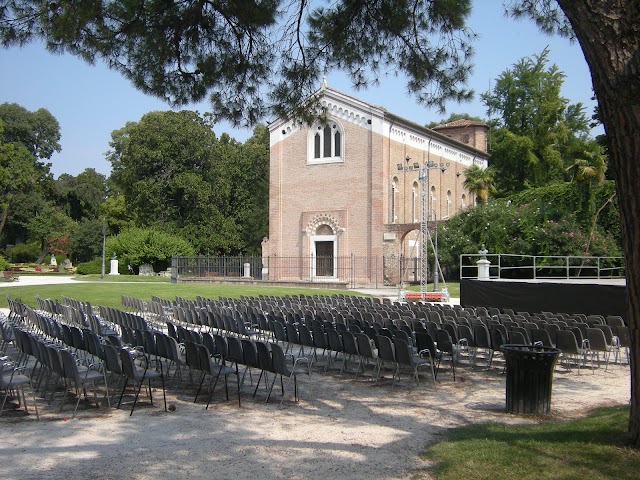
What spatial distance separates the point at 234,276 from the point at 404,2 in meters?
30.9

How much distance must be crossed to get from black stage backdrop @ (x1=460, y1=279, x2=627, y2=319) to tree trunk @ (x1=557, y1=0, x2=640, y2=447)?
1333 centimetres

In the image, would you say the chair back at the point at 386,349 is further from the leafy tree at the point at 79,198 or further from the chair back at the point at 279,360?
the leafy tree at the point at 79,198

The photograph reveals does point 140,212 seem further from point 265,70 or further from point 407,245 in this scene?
point 265,70

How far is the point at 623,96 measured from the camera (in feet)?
17.2

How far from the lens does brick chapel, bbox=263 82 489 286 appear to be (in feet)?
128

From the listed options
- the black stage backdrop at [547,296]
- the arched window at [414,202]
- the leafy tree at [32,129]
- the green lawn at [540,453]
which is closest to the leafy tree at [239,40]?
the green lawn at [540,453]

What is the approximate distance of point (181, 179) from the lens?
164 feet

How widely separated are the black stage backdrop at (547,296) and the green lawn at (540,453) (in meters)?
12.3

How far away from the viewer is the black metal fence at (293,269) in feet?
127

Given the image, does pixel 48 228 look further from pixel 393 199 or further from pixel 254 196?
pixel 393 199

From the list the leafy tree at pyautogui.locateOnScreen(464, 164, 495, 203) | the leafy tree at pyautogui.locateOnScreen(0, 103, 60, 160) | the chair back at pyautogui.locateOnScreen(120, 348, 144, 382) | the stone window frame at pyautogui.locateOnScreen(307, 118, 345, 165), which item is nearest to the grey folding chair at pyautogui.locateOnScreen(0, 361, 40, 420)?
the chair back at pyautogui.locateOnScreen(120, 348, 144, 382)

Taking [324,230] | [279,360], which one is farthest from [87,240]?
[279,360]

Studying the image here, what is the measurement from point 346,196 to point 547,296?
21633 mm

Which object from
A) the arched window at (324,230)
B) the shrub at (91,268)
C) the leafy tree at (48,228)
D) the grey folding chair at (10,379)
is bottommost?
the grey folding chair at (10,379)
